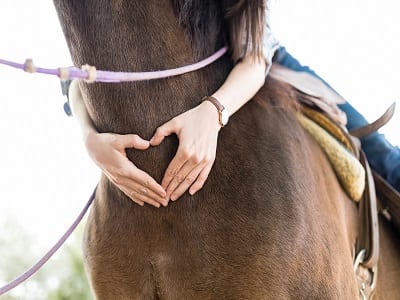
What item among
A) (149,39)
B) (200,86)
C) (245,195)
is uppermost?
(149,39)

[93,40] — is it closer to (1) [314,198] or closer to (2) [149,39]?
(2) [149,39]

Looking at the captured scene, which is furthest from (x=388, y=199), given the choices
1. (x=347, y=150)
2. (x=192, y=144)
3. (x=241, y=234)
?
(x=192, y=144)

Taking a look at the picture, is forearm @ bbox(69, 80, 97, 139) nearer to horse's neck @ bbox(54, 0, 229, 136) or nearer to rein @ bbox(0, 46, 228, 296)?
horse's neck @ bbox(54, 0, 229, 136)

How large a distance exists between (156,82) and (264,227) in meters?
0.35

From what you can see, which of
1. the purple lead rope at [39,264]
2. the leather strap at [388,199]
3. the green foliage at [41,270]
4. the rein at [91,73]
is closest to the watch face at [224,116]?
the rein at [91,73]

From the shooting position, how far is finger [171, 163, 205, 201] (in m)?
1.23

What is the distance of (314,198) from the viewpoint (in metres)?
1.34

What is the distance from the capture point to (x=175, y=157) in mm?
1221

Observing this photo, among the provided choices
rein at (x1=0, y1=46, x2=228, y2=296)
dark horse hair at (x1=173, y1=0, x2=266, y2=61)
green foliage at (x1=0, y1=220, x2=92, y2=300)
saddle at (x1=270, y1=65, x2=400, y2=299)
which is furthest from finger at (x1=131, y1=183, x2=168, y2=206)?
green foliage at (x1=0, y1=220, x2=92, y2=300)

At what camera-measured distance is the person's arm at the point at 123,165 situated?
1.22 metres

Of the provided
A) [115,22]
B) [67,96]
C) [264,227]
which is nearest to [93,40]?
[115,22]

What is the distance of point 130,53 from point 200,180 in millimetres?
277

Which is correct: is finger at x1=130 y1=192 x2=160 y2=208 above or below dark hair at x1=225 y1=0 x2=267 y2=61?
below

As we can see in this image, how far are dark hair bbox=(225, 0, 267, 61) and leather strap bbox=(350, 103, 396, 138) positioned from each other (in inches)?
21.5
